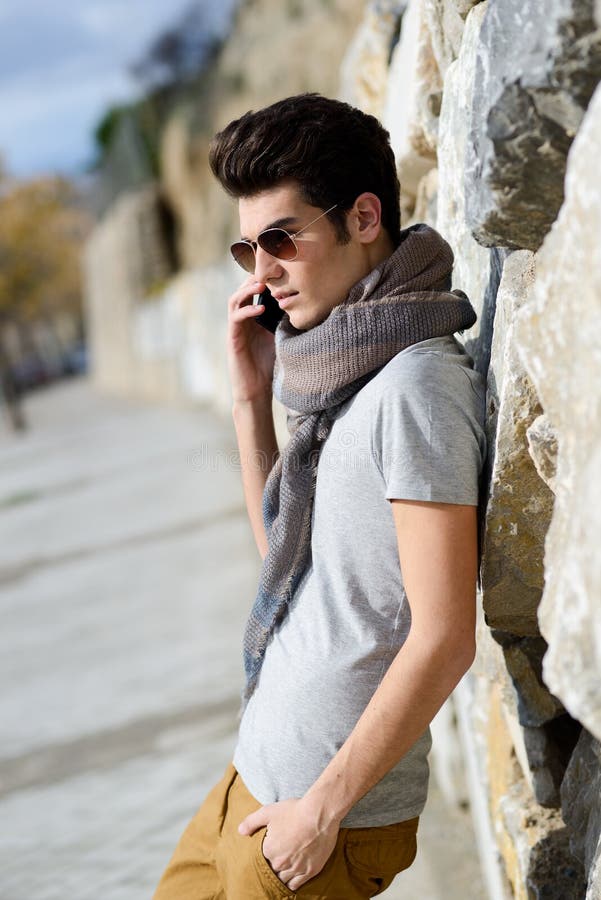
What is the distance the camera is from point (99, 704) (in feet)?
15.0

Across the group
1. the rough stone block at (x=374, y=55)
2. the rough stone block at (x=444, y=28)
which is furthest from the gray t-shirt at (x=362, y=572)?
the rough stone block at (x=374, y=55)

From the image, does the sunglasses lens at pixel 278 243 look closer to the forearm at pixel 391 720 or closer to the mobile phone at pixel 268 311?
the mobile phone at pixel 268 311

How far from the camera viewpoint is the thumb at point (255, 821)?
64.8 inches

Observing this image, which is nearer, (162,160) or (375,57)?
(375,57)

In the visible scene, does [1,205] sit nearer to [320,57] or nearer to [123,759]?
[320,57]

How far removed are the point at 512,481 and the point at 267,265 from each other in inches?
21.4

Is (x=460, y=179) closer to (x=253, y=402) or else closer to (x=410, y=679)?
(x=253, y=402)

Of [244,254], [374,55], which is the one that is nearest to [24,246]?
[374,55]

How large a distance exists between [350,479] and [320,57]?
18.6m

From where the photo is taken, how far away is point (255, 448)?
2152 mm

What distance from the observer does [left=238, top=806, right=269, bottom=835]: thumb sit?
5.40ft

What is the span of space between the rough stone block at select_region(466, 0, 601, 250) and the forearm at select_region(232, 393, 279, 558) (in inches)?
33.6

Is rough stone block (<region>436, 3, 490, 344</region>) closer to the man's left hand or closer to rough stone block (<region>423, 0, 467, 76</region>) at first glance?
rough stone block (<region>423, 0, 467, 76</region>)

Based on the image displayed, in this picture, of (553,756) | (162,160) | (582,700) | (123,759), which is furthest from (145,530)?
(162,160)
